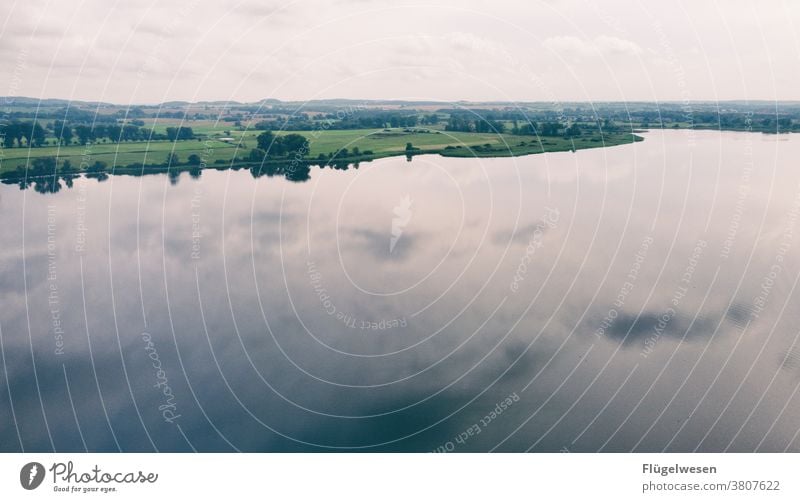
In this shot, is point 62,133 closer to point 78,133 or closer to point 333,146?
point 78,133

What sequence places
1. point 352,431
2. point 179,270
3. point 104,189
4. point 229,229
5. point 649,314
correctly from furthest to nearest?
point 104,189 < point 229,229 < point 179,270 < point 649,314 < point 352,431

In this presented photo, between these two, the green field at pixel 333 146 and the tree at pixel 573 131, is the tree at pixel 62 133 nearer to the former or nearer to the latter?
the green field at pixel 333 146

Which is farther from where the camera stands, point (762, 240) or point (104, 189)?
point (104, 189)

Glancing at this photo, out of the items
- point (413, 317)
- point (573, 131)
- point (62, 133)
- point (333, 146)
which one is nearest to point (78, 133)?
point (62, 133)

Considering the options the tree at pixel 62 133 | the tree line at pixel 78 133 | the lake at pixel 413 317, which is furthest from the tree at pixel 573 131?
the tree at pixel 62 133

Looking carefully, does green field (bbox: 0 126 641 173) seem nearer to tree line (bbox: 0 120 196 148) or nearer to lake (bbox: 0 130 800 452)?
tree line (bbox: 0 120 196 148)
